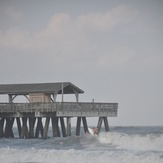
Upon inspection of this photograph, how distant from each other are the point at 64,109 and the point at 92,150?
12.1 metres

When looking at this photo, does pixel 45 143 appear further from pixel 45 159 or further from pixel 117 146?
pixel 45 159

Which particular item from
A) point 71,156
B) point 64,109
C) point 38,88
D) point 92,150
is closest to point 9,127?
point 38,88

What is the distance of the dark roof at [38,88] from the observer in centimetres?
5406

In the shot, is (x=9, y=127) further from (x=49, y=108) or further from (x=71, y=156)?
(x=71, y=156)

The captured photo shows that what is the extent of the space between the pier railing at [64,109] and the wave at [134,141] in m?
5.70

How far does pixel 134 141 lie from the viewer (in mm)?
43781

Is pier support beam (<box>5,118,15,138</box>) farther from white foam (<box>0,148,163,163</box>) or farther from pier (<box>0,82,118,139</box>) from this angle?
white foam (<box>0,148,163,163</box>)

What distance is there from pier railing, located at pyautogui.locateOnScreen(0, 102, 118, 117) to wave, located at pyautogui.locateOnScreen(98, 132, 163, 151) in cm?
570

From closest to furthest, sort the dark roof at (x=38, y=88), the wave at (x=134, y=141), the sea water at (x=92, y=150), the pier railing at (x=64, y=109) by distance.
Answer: the sea water at (x=92, y=150) → the wave at (x=134, y=141) → the pier railing at (x=64, y=109) → the dark roof at (x=38, y=88)

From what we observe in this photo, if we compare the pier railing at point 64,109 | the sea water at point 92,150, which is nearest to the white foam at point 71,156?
the sea water at point 92,150

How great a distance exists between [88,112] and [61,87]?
3.54 meters

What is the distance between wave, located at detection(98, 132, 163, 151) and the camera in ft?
137

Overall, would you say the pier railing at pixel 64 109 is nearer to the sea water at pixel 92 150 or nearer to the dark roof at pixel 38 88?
the dark roof at pixel 38 88

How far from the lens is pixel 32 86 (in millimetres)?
56562
